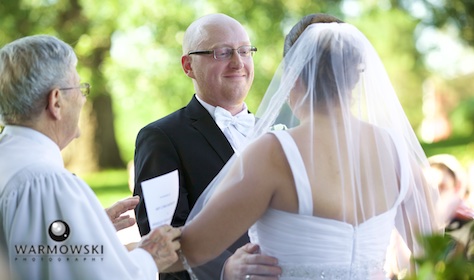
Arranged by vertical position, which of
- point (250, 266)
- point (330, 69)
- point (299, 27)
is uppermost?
point (299, 27)

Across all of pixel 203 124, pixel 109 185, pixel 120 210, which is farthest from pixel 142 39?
pixel 120 210

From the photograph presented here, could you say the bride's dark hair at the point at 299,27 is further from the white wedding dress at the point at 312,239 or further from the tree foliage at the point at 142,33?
the tree foliage at the point at 142,33

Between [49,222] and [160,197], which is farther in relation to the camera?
[160,197]

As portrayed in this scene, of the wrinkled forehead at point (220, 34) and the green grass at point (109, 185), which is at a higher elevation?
the wrinkled forehead at point (220, 34)

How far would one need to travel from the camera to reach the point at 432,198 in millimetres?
3441

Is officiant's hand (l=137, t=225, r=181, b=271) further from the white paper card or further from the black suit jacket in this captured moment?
the black suit jacket

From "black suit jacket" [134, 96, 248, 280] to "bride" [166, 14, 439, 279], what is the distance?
2.74ft

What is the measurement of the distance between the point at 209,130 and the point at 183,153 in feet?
0.73

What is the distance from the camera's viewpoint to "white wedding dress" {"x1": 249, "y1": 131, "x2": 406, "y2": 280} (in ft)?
9.76

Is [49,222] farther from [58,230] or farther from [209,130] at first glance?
[209,130]

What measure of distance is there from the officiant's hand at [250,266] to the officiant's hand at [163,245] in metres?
0.26

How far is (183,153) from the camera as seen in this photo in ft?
13.7

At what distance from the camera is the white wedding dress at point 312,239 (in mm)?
2975

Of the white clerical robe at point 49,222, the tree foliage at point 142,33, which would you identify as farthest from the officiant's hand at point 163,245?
the tree foliage at point 142,33
